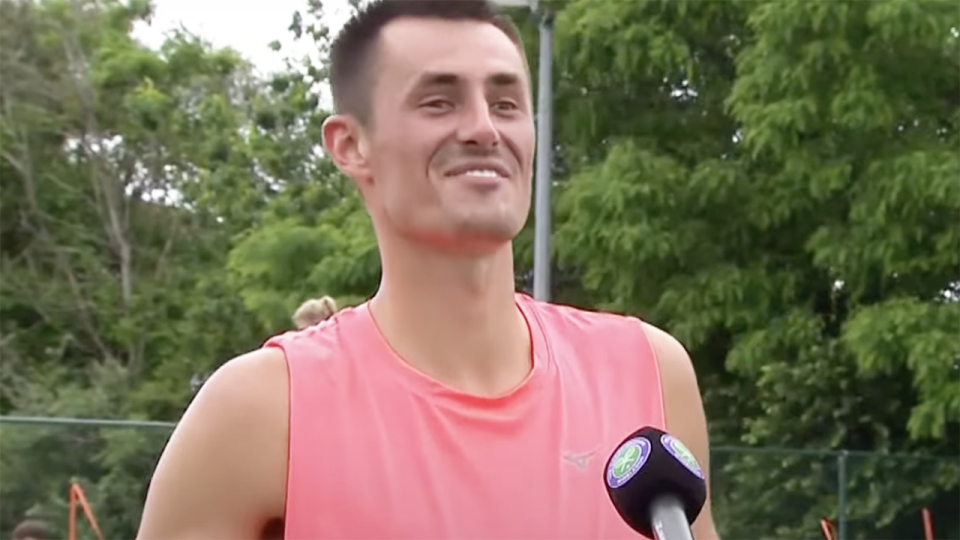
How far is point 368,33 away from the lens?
2.35m

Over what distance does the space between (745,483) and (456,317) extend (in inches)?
429

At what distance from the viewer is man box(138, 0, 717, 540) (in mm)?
2154

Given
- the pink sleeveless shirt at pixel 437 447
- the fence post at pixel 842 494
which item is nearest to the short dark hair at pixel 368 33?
the pink sleeveless shirt at pixel 437 447

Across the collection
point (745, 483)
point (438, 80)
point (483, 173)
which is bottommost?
point (745, 483)

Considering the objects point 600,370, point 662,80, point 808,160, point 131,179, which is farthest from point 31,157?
point 600,370

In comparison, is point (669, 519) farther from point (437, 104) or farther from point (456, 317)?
point (437, 104)

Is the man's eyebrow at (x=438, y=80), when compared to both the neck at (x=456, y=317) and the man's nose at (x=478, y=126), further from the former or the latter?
the neck at (x=456, y=317)

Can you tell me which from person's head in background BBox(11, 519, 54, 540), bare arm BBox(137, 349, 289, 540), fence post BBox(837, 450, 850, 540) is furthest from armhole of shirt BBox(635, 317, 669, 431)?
fence post BBox(837, 450, 850, 540)

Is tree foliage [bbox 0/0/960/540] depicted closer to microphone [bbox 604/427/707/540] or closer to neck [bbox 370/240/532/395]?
neck [bbox 370/240/532/395]

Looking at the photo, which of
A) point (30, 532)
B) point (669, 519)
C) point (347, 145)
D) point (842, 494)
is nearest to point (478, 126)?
point (347, 145)

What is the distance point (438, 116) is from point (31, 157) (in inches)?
1106

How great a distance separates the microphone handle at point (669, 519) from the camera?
6.24 feet

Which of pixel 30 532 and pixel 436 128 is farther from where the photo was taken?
pixel 30 532

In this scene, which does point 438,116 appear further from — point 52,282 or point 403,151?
point 52,282
